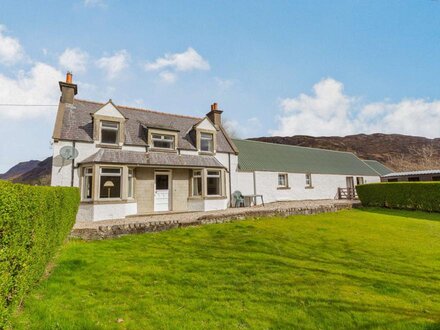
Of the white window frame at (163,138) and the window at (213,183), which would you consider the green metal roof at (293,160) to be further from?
the white window frame at (163,138)

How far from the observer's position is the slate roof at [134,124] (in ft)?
50.5

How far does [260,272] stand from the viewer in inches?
255

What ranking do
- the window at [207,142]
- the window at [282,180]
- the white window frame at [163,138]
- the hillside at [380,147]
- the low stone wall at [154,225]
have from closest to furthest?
the low stone wall at [154,225] → the white window frame at [163,138] → the window at [207,142] → the window at [282,180] → the hillside at [380,147]

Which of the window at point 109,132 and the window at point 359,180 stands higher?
the window at point 109,132

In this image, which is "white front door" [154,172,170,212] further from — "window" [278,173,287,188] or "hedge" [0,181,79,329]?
"window" [278,173,287,188]

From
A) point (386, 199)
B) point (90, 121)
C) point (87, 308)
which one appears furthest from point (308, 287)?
point (386, 199)

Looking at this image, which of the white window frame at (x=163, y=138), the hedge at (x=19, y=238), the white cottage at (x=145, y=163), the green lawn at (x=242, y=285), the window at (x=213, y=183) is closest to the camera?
the hedge at (x=19, y=238)

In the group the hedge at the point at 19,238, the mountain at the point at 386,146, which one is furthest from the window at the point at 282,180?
the mountain at the point at 386,146

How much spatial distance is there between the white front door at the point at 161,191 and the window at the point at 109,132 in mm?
3693

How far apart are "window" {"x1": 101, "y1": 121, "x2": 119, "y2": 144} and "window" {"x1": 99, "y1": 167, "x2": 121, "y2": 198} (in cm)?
240

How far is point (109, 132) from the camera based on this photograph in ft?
53.4

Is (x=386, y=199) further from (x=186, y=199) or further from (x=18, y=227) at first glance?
(x=18, y=227)

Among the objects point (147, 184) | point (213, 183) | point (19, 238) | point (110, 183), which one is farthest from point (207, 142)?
point (19, 238)

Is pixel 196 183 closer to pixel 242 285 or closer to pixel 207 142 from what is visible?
pixel 207 142
